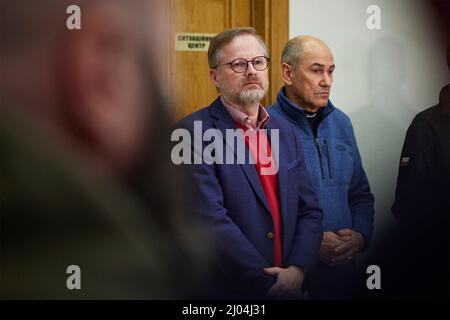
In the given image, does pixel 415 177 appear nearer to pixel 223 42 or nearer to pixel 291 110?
pixel 291 110

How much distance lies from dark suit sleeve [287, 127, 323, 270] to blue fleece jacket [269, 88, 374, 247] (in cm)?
3

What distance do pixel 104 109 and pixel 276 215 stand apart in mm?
835

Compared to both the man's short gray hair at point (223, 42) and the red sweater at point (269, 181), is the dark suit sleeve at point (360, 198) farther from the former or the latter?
the man's short gray hair at point (223, 42)

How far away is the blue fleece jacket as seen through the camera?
129 inches

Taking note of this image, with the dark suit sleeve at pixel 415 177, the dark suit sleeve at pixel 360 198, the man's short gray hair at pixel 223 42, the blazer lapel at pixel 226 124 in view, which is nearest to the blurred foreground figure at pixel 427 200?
the dark suit sleeve at pixel 415 177

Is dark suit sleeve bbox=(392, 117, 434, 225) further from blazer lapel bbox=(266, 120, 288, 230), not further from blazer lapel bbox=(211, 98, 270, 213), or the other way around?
blazer lapel bbox=(211, 98, 270, 213)

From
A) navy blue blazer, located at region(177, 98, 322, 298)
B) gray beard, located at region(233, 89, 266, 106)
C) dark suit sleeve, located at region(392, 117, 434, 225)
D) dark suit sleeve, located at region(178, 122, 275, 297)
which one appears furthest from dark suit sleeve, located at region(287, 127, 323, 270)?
dark suit sleeve, located at region(392, 117, 434, 225)

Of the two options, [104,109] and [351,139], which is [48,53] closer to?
[104,109]

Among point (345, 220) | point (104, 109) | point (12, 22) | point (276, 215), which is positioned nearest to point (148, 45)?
point (104, 109)

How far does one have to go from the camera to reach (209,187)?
10.4 ft

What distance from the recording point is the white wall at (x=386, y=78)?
3.32 metres

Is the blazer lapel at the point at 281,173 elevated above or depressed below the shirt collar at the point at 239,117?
below

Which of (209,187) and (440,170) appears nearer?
(209,187)

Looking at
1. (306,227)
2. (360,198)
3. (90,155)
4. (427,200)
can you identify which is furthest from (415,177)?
(90,155)
